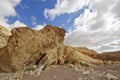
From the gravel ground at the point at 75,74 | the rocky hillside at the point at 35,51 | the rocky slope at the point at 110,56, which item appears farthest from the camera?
the rocky slope at the point at 110,56

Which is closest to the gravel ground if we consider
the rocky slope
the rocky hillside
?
the rocky hillside

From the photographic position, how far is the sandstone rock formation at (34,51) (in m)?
22.9

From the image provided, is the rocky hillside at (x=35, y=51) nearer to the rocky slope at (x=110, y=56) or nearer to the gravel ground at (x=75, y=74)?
the gravel ground at (x=75, y=74)

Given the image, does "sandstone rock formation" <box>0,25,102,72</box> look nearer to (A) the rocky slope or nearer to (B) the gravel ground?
(B) the gravel ground

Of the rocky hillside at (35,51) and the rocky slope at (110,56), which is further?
the rocky slope at (110,56)

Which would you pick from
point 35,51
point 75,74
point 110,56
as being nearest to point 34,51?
point 35,51

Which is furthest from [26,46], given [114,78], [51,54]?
[114,78]

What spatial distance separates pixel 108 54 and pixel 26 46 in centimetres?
1175

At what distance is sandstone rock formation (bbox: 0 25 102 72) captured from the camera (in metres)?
22.9

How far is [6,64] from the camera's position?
23375 millimetres

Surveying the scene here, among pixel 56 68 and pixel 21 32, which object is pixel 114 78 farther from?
pixel 21 32

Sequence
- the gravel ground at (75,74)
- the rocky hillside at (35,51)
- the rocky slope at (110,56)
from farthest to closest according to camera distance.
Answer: the rocky slope at (110,56) < the rocky hillside at (35,51) < the gravel ground at (75,74)

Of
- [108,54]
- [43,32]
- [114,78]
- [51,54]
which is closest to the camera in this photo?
[114,78]

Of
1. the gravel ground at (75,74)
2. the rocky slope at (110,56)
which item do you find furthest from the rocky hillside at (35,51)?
the rocky slope at (110,56)
